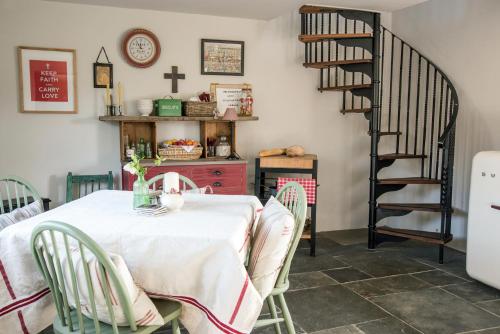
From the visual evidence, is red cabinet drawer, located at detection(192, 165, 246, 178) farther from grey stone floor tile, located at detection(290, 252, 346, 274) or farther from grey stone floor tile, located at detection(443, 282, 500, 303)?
grey stone floor tile, located at detection(443, 282, 500, 303)

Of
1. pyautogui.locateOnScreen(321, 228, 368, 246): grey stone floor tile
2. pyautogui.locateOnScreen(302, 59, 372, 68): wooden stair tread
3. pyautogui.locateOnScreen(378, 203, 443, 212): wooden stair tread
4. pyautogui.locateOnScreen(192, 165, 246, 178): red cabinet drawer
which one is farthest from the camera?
pyautogui.locateOnScreen(321, 228, 368, 246): grey stone floor tile

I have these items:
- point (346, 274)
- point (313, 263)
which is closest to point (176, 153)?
point (313, 263)

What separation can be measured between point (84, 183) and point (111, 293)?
2.88 m

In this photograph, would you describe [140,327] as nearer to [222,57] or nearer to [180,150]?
[180,150]

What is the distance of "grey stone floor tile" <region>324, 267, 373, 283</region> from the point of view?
3607 mm

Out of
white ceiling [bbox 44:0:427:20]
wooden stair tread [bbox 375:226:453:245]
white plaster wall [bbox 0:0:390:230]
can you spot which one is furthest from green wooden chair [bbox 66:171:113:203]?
wooden stair tread [bbox 375:226:453:245]

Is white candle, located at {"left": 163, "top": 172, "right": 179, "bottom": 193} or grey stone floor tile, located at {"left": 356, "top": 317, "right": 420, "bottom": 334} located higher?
white candle, located at {"left": 163, "top": 172, "right": 179, "bottom": 193}

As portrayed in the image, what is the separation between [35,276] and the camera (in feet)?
6.33

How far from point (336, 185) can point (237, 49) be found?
1.86m

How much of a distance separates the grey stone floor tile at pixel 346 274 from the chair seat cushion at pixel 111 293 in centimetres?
215

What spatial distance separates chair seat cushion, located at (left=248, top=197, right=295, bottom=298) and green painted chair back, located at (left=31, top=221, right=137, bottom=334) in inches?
23.2

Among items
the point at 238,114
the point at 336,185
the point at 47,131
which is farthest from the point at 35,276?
the point at 336,185

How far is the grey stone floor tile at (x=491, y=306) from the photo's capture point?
3.02m

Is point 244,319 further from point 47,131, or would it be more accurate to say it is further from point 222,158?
point 47,131
